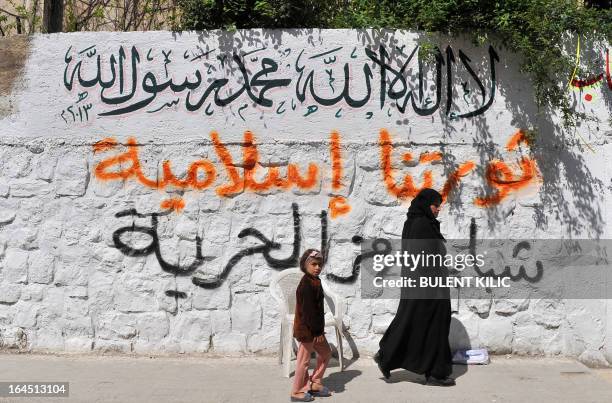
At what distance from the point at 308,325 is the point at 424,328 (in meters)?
1.03

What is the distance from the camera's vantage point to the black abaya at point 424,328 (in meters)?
5.79

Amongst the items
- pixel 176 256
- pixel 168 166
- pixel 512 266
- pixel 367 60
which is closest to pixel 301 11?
pixel 367 60

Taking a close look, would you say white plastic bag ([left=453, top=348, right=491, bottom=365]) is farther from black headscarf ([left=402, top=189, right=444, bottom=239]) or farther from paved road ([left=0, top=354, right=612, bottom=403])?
black headscarf ([left=402, top=189, right=444, bottom=239])

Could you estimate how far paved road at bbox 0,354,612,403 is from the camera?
556 centimetres

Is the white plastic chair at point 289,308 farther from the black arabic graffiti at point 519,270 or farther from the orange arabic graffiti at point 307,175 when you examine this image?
the black arabic graffiti at point 519,270

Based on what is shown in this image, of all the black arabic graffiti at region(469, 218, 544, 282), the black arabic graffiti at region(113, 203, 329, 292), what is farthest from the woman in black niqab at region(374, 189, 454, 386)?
the black arabic graffiti at region(113, 203, 329, 292)

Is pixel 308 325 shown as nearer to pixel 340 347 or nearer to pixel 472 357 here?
pixel 340 347

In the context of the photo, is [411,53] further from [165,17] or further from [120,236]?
[165,17]

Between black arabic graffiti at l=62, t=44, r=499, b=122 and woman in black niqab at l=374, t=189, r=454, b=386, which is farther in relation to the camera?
black arabic graffiti at l=62, t=44, r=499, b=122

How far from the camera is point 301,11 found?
23.2ft

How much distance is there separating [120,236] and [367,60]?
8.49 feet

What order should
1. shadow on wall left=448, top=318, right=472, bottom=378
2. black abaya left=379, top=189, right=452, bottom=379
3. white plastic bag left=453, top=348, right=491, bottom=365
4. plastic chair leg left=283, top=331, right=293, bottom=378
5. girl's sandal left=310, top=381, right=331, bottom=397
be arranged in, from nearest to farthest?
girl's sandal left=310, top=381, right=331, bottom=397 → black abaya left=379, top=189, right=452, bottom=379 → plastic chair leg left=283, top=331, right=293, bottom=378 → white plastic bag left=453, top=348, right=491, bottom=365 → shadow on wall left=448, top=318, right=472, bottom=378

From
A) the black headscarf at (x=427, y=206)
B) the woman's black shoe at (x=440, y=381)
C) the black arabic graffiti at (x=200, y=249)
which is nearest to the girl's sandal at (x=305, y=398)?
the woman's black shoe at (x=440, y=381)

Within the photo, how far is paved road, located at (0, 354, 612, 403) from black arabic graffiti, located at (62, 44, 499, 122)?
2.12 meters
